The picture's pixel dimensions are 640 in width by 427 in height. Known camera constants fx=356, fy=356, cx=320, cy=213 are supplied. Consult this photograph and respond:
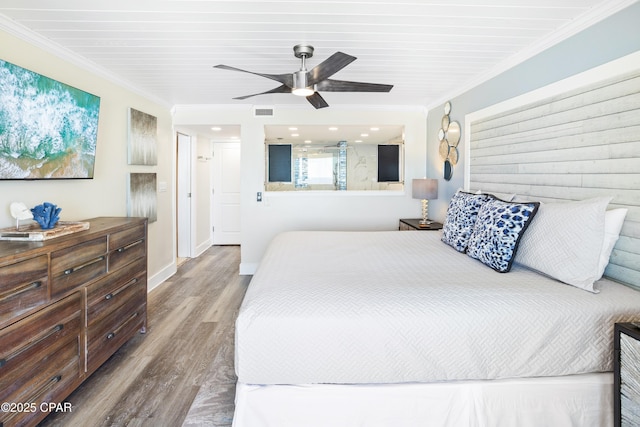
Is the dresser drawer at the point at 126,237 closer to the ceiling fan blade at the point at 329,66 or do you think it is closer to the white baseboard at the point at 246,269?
the ceiling fan blade at the point at 329,66

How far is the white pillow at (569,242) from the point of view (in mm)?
1760

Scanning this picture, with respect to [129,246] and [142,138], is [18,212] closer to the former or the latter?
[129,246]

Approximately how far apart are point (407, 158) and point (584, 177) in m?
2.83

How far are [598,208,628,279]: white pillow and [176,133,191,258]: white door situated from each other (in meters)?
5.45

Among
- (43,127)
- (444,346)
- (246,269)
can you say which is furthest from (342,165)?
(444,346)

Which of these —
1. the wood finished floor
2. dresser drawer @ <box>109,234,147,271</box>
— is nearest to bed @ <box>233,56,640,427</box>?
the wood finished floor

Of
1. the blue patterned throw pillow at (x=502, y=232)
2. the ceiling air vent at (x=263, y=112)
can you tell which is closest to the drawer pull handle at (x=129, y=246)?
the blue patterned throw pillow at (x=502, y=232)

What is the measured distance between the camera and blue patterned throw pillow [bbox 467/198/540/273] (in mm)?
2031

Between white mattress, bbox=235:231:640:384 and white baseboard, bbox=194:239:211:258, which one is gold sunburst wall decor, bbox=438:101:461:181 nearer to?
white mattress, bbox=235:231:640:384

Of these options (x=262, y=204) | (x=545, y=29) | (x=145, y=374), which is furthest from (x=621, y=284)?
(x=262, y=204)

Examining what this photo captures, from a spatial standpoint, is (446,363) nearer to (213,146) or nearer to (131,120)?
(131,120)

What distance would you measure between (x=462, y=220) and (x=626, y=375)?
4.65ft

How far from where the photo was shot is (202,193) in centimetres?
643

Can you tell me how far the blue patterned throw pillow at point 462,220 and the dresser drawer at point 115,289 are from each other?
2.47m
